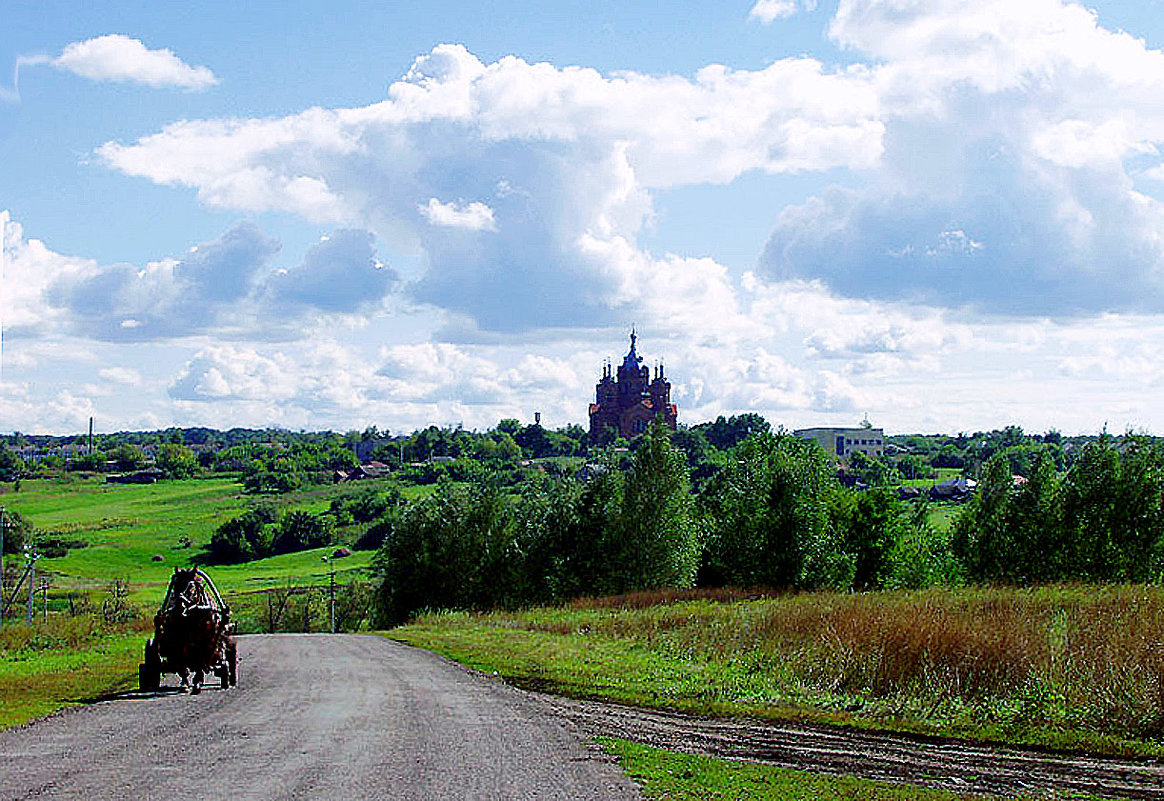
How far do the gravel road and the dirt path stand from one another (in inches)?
58.4

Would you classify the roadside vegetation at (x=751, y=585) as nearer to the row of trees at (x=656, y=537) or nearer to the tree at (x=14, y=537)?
the row of trees at (x=656, y=537)

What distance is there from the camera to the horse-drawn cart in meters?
21.5

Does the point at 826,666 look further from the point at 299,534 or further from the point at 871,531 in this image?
the point at 299,534

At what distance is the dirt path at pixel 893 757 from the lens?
13.0 m

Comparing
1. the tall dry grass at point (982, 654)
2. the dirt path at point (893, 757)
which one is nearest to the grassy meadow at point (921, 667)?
the tall dry grass at point (982, 654)

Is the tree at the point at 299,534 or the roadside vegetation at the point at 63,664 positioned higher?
the roadside vegetation at the point at 63,664

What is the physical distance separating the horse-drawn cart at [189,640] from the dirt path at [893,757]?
806 centimetres

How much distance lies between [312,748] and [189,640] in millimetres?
7850

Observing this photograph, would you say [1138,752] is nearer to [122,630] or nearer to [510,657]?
[510,657]

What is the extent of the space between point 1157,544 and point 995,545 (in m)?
9.35

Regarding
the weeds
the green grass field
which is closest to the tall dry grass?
the weeds

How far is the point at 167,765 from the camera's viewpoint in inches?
535

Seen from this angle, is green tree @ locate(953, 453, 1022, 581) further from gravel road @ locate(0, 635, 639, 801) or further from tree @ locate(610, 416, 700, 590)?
gravel road @ locate(0, 635, 639, 801)

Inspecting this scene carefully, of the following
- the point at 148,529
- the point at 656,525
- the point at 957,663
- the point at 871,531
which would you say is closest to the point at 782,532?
the point at 656,525
